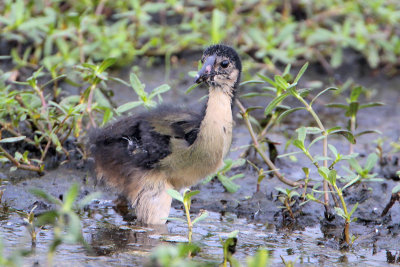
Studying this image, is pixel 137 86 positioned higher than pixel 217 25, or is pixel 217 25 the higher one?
pixel 217 25

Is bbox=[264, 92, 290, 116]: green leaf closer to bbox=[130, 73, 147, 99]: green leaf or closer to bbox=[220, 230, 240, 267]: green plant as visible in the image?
bbox=[130, 73, 147, 99]: green leaf

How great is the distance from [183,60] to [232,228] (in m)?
3.83

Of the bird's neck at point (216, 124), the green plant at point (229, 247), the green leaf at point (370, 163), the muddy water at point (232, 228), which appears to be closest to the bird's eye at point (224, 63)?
the bird's neck at point (216, 124)

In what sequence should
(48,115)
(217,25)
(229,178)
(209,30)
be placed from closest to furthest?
(48,115) < (229,178) < (217,25) < (209,30)

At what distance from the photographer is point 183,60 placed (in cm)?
857

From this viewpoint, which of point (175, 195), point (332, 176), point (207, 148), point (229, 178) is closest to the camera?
point (175, 195)

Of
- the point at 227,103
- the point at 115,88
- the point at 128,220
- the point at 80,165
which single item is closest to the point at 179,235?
the point at 128,220

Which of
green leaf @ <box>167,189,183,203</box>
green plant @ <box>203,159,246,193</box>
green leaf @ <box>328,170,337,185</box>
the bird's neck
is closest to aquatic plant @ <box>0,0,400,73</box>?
green plant @ <box>203,159,246,193</box>

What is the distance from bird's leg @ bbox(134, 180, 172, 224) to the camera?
5109 millimetres

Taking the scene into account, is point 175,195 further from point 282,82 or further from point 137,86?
point 137,86

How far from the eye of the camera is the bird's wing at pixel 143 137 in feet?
16.6

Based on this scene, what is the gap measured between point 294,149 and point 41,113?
2.64m

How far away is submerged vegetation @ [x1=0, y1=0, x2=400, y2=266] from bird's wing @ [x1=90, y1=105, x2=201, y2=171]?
13.4 inches

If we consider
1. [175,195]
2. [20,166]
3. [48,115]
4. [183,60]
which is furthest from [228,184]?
[183,60]
